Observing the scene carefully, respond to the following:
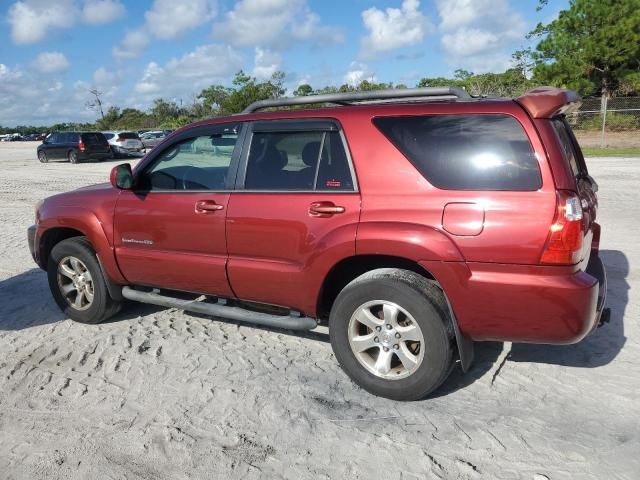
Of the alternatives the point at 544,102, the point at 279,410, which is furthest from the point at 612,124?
the point at 279,410

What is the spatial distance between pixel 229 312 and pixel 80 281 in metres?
1.62

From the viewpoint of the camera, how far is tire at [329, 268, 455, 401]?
326cm

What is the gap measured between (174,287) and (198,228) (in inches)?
25.3

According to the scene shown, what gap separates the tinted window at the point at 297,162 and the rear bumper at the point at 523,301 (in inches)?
35.8

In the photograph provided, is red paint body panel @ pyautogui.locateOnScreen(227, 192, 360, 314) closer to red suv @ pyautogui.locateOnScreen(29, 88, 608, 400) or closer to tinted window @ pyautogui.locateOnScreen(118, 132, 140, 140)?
red suv @ pyautogui.locateOnScreen(29, 88, 608, 400)

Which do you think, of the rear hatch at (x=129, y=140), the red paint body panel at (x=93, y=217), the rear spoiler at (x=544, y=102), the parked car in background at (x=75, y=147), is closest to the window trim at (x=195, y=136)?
the red paint body panel at (x=93, y=217)

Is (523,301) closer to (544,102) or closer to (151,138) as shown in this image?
(544,102)

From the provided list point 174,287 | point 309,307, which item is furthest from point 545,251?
point 174,287

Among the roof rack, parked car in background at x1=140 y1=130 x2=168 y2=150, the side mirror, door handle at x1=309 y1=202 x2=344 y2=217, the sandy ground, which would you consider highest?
parked car in background at x1=140 y1=130 x2=168 y2=150

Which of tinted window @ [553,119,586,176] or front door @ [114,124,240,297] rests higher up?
tinted window @ [553,119,586,176]

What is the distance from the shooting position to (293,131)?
153 inches

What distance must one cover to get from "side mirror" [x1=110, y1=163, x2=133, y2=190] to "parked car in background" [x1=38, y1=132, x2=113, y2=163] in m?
22.8

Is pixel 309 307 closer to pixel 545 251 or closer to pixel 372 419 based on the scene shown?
pixel 372 419

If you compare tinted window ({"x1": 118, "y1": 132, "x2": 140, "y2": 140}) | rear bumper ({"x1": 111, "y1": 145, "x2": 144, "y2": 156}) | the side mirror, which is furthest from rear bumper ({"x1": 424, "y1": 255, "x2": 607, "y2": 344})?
tinted window ({"x1": 118, "y1": 132, "x2": 140, "y2": 140})
